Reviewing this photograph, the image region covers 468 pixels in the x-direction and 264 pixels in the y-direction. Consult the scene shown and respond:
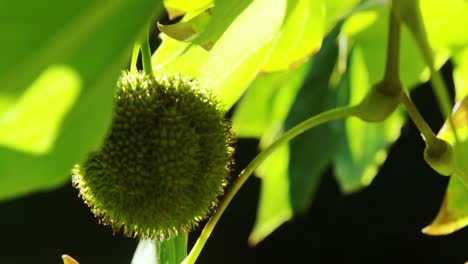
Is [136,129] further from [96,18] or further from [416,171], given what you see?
[416,171]

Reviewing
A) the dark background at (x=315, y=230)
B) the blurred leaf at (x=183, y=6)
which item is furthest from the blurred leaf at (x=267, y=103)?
the dark background at (x=315, y=230)

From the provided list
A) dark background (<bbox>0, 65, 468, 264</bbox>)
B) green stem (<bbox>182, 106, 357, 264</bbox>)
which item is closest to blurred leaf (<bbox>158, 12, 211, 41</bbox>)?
green stem (<bbox>182, 106, 357, 264</bbox>)

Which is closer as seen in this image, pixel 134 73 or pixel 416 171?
pixel 134 73

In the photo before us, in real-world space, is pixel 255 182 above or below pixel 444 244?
above

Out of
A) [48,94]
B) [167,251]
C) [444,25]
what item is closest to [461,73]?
[444,25]

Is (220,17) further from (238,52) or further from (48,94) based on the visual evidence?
(48,94)

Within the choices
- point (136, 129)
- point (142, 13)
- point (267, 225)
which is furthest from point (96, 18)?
point (267, 225)
